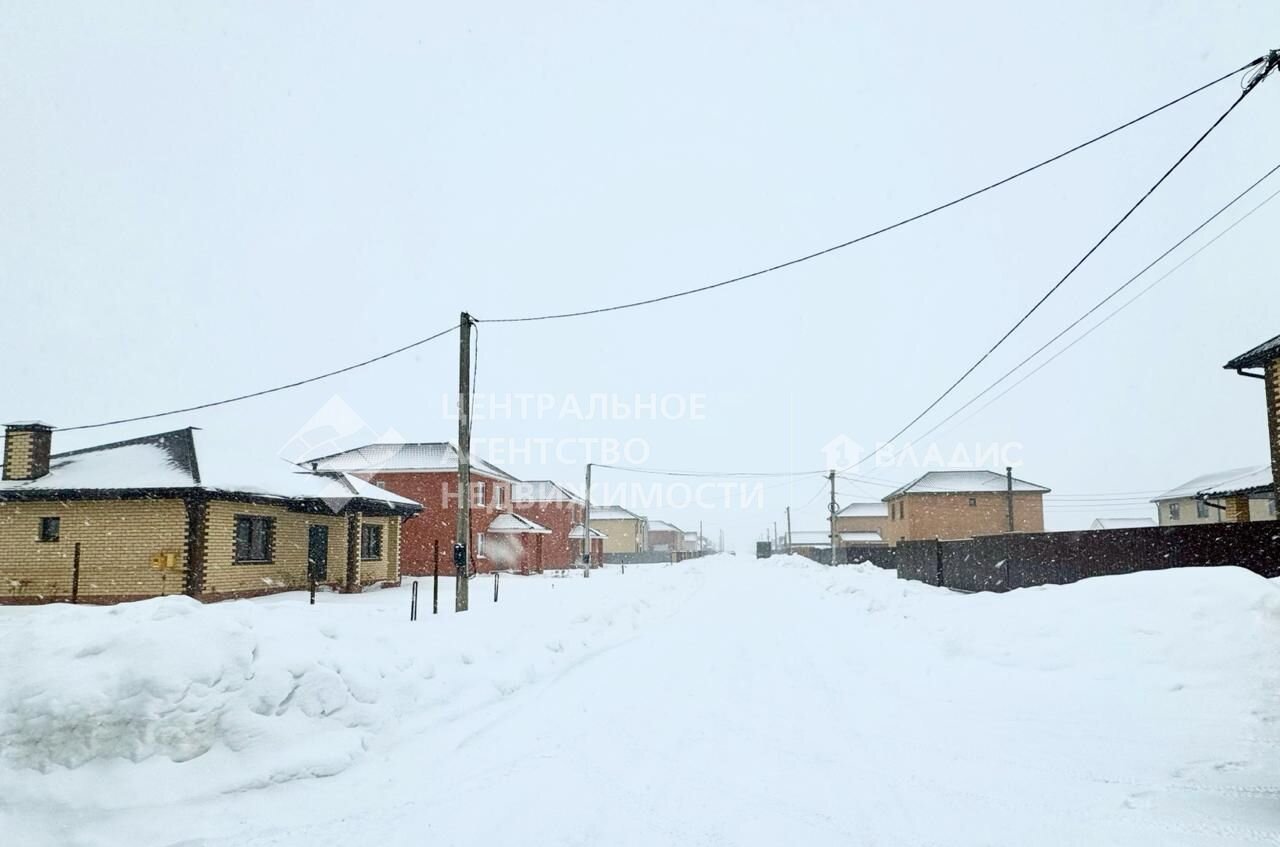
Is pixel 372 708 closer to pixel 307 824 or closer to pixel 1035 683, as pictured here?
pixel 307 824

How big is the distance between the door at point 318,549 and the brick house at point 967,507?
146 feet

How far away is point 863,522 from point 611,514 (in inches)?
1229

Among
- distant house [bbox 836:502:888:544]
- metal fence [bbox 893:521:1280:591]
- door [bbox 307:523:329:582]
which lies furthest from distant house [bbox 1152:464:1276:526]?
door [bbox 307:523:329:582]

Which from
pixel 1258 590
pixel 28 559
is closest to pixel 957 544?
pixel 1258 590

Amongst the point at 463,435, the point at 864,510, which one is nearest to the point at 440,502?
the point at 463,435

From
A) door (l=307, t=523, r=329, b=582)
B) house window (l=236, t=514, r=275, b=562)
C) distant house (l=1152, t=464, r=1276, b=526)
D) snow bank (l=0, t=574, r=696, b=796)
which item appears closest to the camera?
snow bank (l=0, t=574, r=696, b=796)

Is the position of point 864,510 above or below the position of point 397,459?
below

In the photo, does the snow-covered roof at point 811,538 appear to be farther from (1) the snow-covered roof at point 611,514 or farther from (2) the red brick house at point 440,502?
(2) the red brick house at point 440,502

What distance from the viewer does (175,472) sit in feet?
68.5

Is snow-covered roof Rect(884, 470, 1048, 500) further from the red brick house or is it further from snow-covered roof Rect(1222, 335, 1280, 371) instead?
snow-covered roof Rect(1222, 335, 1280, 371)

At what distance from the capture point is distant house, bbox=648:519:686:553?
131375 millimetres

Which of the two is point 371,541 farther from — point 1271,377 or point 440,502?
point 1271,377

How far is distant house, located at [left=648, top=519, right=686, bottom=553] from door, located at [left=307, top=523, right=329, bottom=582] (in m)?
104

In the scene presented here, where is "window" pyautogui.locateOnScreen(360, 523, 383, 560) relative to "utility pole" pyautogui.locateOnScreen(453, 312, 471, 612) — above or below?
below
